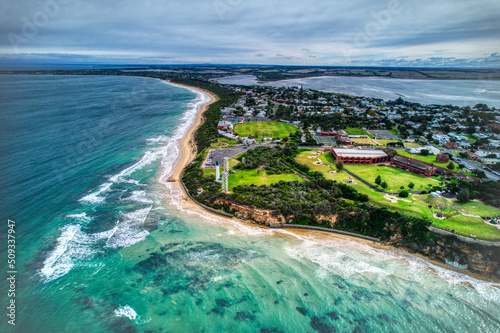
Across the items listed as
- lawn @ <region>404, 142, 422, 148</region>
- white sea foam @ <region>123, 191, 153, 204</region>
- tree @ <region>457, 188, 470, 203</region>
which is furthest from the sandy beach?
lawn @ <region>404, 142, 422, 148</region>

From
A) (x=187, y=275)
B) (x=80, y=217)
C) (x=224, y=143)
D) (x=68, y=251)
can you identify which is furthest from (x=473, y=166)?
(x=80, y=217)

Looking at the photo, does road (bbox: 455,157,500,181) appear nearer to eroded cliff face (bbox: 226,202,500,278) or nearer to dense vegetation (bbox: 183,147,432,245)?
eroded cliff face (bbox: 226,202,500,278)

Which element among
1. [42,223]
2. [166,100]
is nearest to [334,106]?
[166,100]

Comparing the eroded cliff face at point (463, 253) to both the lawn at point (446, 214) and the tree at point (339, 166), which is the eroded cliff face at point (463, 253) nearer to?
the lawn at point (446, 214)

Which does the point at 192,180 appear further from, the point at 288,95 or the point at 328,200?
the point at 288,95

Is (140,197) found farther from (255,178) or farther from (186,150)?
(186,150)
